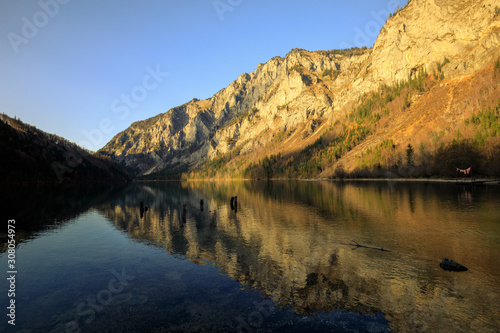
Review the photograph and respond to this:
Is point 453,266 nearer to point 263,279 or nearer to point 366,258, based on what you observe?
point 366,258

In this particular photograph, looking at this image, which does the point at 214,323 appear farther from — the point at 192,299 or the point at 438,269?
the point at 438,269

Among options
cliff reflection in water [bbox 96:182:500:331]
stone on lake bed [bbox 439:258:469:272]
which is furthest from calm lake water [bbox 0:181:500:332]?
stone on lake bed [bbox 439:258:469:272]

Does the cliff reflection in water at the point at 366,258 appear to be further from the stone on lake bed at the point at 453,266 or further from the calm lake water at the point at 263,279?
the stone on lake bed at the point at 453,266

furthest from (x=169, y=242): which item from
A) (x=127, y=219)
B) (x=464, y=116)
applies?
(x=464, y=116)

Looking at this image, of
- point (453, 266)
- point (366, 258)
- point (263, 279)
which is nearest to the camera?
point (263, 279)

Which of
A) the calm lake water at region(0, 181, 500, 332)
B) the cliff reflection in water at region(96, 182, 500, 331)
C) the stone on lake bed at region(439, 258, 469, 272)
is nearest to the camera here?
the calm lake water at region(0, 181, 500, 332)

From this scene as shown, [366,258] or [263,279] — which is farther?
[366,258]

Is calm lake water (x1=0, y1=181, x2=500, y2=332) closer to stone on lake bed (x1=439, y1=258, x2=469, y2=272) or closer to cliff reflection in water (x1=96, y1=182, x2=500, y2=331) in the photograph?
cliff reflection in water (x1=96, y1=182, x2=500, y2=331)

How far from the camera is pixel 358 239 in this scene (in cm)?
2534

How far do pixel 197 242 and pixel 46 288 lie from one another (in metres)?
13.1

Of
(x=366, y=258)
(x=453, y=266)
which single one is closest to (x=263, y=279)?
(x=366, y=258)

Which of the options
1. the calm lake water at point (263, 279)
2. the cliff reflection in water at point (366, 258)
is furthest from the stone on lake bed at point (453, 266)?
the cliff reflection in water at point (366, 258)

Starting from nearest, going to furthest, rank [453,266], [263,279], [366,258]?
[263,279]
[453,266]
[366,258]

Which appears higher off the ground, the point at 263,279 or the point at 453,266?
the point at 453,266
